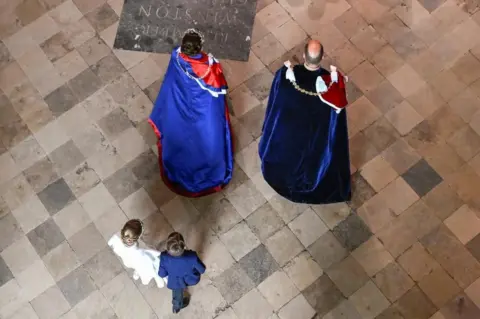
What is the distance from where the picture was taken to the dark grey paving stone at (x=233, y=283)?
13.3 ft

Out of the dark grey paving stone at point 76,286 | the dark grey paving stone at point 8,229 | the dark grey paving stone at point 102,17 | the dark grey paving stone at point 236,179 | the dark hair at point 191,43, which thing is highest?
the dark hair at point 191,43

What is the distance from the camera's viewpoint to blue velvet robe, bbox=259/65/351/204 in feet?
11.2

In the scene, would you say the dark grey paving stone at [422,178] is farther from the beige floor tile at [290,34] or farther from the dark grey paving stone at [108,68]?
the dark grey paving stone at [108,68]

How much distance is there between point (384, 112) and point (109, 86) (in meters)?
2.25

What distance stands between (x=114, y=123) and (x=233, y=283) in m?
1.60

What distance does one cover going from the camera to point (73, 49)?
482cm

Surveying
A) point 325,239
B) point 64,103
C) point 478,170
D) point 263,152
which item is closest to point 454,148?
point 478,170

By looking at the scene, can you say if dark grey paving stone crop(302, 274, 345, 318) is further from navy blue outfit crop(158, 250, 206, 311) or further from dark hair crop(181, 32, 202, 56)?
dark hair crop(181, 32, 202, 56)

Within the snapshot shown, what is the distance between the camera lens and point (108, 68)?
15.5 feet

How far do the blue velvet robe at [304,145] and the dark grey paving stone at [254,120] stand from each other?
442mm

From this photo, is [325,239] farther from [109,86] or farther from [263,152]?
[109,86]

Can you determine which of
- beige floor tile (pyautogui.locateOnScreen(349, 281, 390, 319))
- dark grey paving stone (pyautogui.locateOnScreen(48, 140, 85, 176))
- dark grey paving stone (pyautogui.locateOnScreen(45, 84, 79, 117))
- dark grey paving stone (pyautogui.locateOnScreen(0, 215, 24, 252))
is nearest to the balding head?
beige floor tile (pyautogui.locateOnScreen(349, 281, 390, 319))

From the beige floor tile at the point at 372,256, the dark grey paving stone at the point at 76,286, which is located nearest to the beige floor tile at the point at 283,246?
the beige floor tile at the point at 372,256

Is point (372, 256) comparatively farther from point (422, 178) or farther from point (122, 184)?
point (122, 184)
